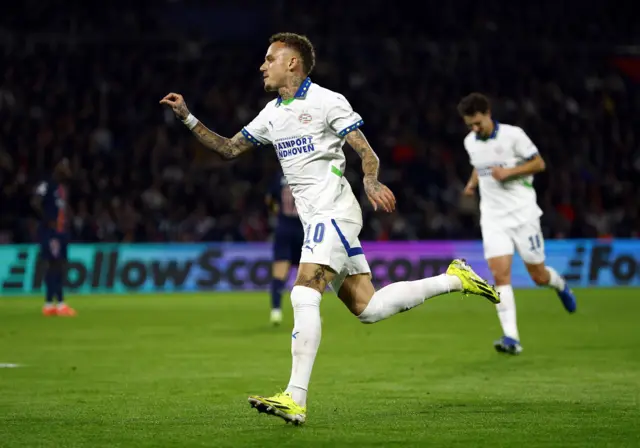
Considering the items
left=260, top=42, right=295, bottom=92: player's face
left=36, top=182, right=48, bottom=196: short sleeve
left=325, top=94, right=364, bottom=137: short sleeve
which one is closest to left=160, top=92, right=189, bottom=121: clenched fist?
left=260, top=42, right=295, bottom=92: player's face

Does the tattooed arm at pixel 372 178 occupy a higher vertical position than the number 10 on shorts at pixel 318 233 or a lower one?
higher

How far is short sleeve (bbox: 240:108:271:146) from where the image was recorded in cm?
738

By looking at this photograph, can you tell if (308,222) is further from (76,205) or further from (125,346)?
(76,205)

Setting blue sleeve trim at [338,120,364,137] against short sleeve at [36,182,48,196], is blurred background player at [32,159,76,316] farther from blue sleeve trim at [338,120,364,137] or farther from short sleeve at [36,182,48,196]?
blue sleeve trim at [338,120,364,137]

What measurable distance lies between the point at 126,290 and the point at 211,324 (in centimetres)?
772

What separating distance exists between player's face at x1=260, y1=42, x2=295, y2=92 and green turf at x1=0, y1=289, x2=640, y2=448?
6.93 feet

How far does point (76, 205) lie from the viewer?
2433 cm

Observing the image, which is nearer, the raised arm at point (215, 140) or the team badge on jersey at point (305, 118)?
the team badge on jersey at point (305, 118)

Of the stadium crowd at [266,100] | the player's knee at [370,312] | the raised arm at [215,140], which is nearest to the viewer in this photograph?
the player's knee at [370,312]

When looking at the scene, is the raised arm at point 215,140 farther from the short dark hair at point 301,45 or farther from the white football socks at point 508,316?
the white football socks at point 508,316

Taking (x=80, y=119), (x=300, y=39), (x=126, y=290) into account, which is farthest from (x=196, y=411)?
(x=80, y=119)

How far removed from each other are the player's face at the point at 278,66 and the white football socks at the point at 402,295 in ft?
4.92

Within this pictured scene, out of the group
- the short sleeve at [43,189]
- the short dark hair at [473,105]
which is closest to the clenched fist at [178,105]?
the short dark hair at [473,105]

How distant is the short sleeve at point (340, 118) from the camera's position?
700 cm
